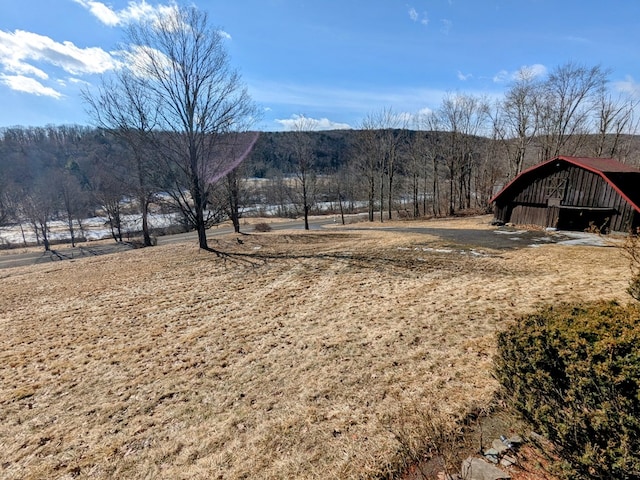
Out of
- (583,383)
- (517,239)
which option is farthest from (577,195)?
(583,383)

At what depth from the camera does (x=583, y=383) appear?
216 cm

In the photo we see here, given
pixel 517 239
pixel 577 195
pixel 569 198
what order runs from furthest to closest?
pixel 569 198
pixel 577 195
pixel 517 239

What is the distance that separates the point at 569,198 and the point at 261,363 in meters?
20.2

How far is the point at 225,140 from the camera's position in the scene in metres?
14.9

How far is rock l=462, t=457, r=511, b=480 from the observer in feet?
8.23

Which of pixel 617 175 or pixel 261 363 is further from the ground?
pixel 617 175

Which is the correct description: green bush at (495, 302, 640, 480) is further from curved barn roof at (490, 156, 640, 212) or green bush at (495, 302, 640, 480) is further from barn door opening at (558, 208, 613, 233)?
barn door opening at (558, 208, 613, 233)

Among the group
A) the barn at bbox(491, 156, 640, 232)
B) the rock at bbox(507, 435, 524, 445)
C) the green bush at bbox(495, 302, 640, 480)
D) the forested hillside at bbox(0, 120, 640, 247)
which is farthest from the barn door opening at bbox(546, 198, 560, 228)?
the rock at bbox(507, 435, 524, 445)

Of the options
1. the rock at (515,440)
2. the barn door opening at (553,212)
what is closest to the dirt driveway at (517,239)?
the barn door opening at (553,212)

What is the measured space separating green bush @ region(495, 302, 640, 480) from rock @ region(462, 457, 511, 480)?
0.52 meters

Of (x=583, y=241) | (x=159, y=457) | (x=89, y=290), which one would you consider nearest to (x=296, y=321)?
(x=159, y=457)

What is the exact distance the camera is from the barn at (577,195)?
1530 cm

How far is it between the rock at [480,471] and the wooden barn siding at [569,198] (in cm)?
1899

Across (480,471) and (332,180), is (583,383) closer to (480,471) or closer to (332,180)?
(480,471)
